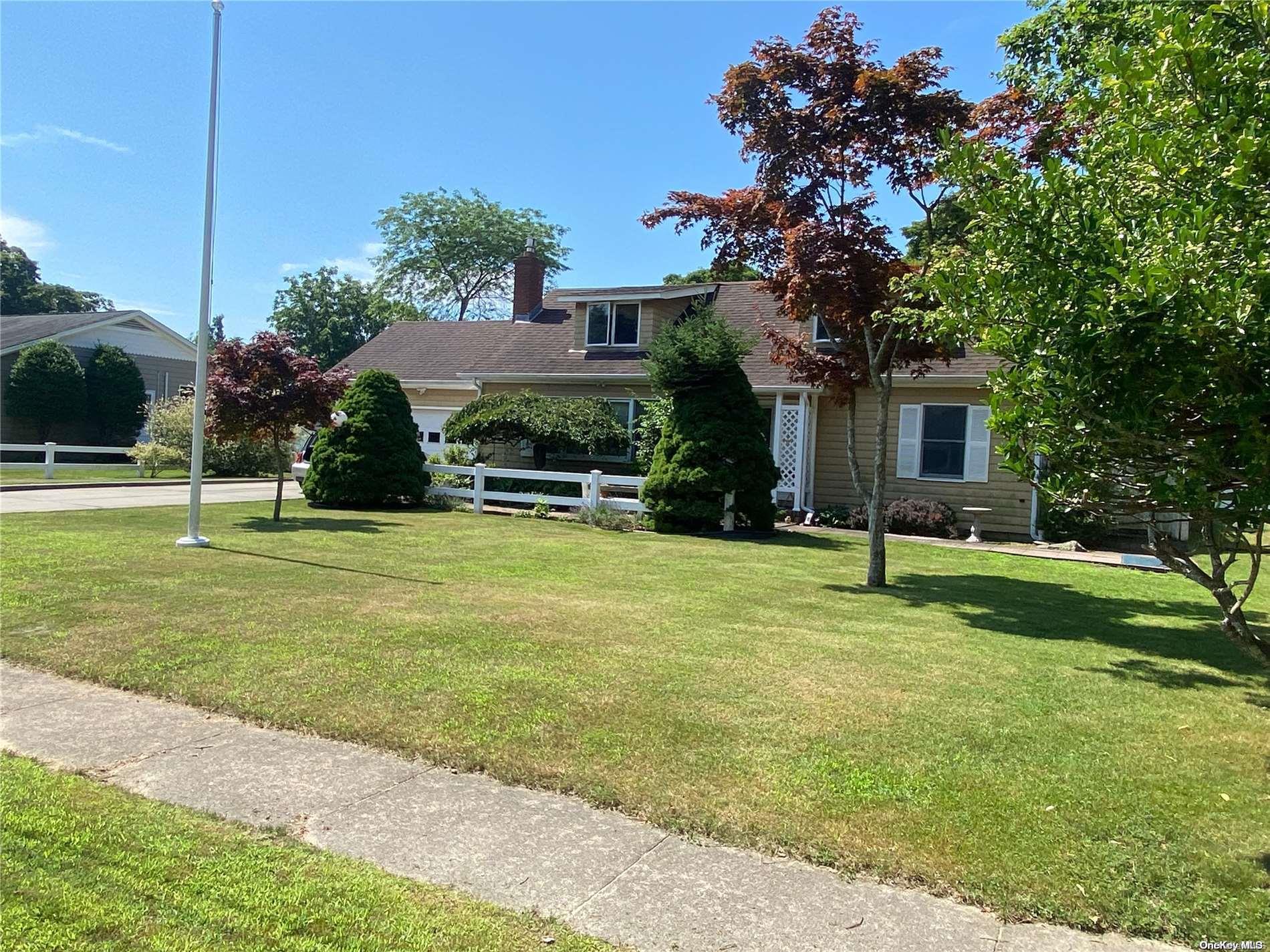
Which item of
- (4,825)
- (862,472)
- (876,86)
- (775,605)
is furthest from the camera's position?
(862,472)

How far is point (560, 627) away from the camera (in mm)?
7332

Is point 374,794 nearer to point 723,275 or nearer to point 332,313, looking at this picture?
point 723,275

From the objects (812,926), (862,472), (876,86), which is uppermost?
(876,86)

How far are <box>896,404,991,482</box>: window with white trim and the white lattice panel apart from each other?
2.20 m

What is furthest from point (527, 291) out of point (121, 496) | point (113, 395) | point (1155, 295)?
point (1155, 295)

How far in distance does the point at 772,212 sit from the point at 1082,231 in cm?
767

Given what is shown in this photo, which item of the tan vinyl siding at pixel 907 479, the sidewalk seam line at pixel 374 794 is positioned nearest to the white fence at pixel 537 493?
the tan vinyl siding at pixel 907 479

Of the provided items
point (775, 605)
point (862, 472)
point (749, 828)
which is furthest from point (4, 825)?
point (862, 472)

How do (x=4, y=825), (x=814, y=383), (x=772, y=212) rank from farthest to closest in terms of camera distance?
(x=814, y=383) → (x=772, y=212) → (x=4, y=825)

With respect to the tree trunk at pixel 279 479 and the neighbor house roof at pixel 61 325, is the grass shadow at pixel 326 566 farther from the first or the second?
the neighbor house roof at pixel 61 325

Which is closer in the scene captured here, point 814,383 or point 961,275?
point 961,275

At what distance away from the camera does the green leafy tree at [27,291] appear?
62500mm

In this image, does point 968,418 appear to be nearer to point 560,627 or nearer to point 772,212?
point 772,212

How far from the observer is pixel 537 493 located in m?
18.8
